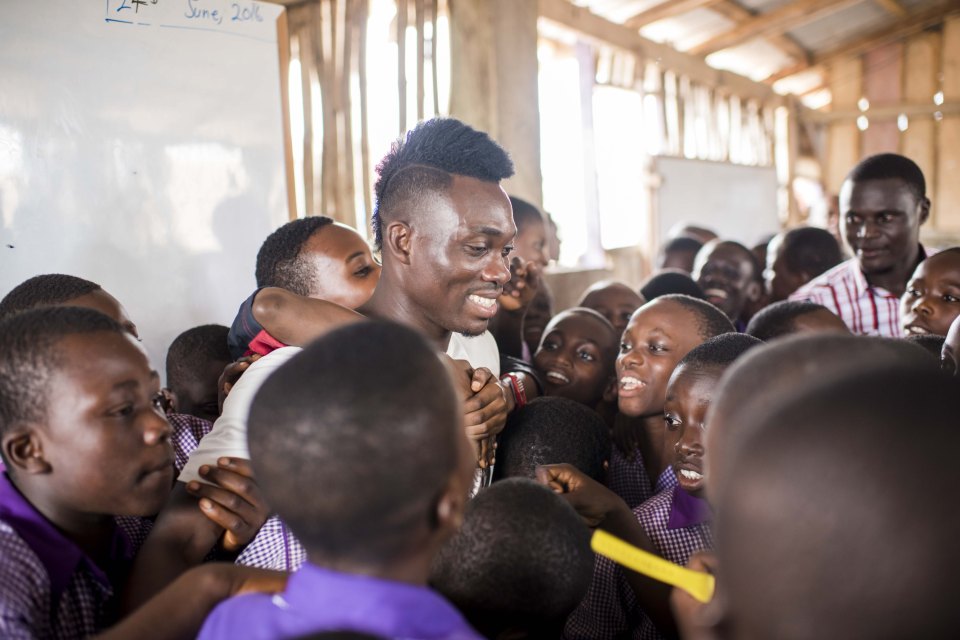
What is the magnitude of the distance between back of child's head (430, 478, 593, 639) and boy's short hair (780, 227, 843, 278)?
3319 mm

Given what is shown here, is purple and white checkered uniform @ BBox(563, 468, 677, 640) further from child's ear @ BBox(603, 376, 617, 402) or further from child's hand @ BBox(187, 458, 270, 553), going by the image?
child's ear @ BBox(603, 376, 617, 402)

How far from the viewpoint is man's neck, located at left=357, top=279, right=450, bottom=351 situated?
1.99m

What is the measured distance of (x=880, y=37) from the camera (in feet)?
36.3

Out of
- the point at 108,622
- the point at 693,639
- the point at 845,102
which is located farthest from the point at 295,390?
the point at 845,102

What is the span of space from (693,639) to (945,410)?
529mm

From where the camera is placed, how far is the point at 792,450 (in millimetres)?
781

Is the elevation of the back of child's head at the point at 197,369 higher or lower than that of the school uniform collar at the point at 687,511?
higher

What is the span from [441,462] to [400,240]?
3.52 feet

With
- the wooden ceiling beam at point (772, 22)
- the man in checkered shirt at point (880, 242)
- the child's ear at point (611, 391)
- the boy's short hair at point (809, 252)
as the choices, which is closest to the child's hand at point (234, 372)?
the child's ear at point (611, 391)

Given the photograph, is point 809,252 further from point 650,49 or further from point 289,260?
point 650,49

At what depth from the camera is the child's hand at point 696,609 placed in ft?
3.33

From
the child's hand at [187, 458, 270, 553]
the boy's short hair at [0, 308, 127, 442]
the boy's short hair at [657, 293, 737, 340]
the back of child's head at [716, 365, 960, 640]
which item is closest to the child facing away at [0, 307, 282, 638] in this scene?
the boy's short hair at [0, 308, 127, 442]

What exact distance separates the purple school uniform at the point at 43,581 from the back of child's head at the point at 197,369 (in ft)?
4.00

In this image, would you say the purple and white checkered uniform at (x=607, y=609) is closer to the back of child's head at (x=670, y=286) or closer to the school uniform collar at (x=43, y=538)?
the school uniform collar at (x=43, y=538)
